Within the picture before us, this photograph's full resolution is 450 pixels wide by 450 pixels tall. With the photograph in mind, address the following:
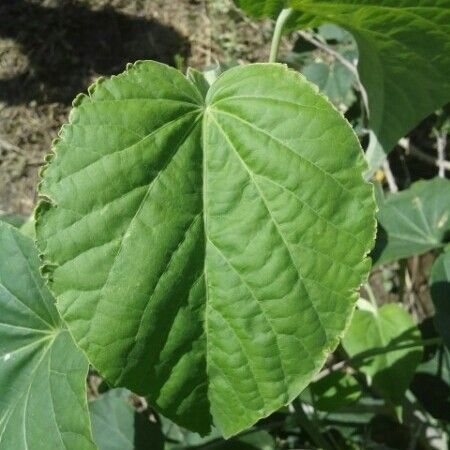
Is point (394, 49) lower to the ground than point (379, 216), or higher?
higher

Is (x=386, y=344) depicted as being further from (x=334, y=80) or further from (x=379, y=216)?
(x=334, y=80)

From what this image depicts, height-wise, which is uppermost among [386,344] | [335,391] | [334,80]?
[334,80]

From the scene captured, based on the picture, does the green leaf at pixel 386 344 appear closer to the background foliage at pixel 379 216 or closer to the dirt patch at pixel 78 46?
the background foliage at pixel 379 216

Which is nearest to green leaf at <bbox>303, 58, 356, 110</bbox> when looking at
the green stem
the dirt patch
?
the dirt patch

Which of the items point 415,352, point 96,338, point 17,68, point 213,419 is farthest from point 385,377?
point 17,68

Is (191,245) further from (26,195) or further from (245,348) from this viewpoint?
(26,195)

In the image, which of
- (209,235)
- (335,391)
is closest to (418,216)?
(335,391)

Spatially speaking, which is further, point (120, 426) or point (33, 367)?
point (120, 426)
